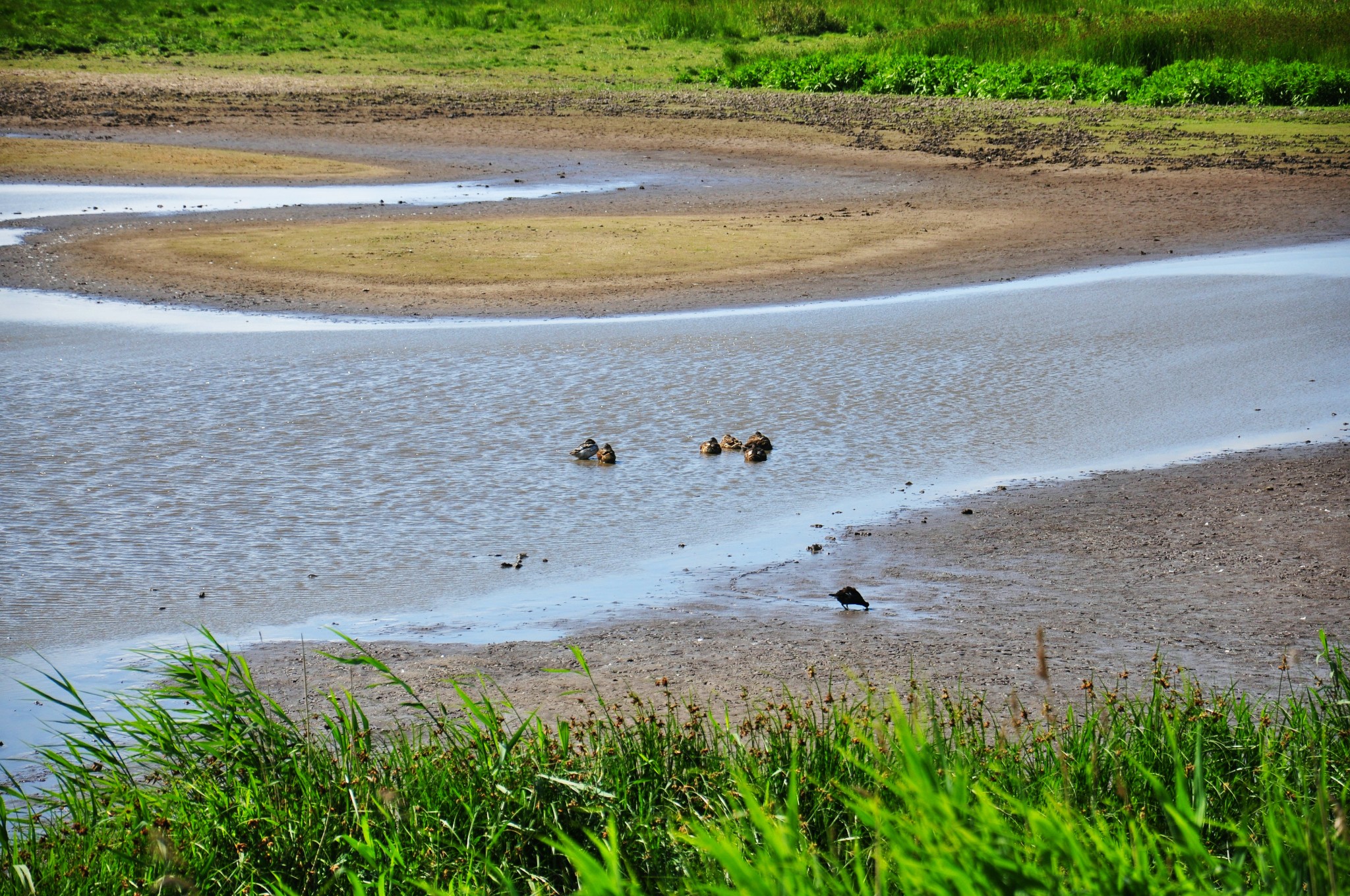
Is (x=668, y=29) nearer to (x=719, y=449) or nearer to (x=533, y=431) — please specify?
(x=533, y=431)

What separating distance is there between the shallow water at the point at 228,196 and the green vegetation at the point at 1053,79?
478 inches

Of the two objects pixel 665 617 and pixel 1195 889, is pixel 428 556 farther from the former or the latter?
pixel 1195 889

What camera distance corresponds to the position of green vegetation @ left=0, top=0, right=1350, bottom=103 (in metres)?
30.0

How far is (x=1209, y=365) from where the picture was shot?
10531 millimetres

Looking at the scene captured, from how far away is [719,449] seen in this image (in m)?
8.23

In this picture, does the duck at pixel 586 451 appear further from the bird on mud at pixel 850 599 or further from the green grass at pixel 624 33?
the green grass at pixel 624 33

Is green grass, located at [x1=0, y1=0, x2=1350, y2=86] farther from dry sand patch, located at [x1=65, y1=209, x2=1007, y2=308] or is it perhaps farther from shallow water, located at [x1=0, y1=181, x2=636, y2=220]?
dry sand patch, located at [x1=65, y1=209, x2=1007, y2=308]

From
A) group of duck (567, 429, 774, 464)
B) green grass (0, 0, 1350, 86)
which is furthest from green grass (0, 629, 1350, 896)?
green grass (0, 0, 1350, 86)

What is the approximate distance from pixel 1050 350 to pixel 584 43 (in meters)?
31.7

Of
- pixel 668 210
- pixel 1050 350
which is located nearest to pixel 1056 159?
pixel 668 210

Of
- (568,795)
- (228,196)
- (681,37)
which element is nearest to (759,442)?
→ (568,795)

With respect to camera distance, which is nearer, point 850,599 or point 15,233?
point 850,599

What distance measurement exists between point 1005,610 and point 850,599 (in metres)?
0.64

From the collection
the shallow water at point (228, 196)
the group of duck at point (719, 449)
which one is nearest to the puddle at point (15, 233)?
the shallow water at point (228, 196)
